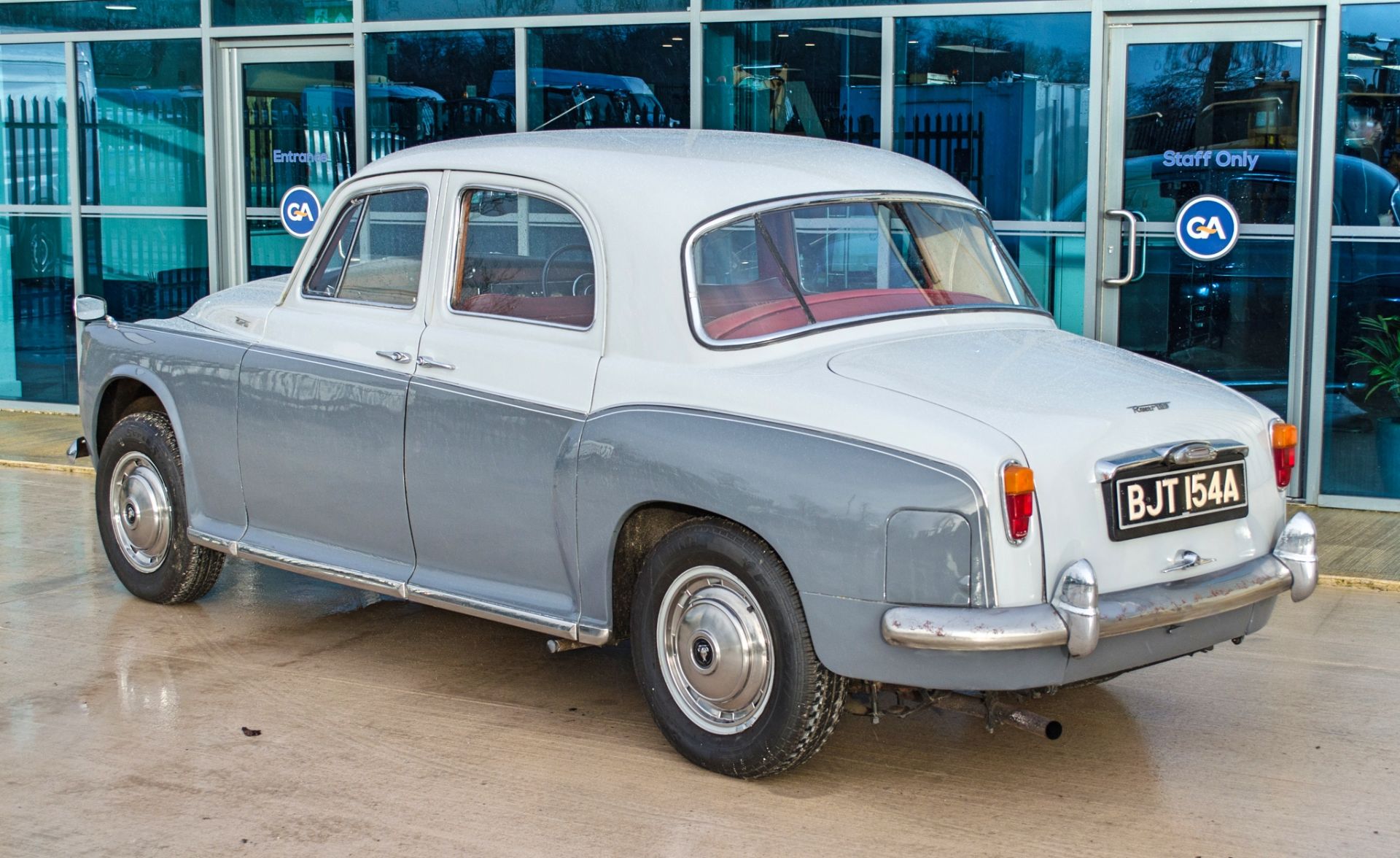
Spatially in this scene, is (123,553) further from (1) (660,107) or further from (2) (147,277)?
(2) (147,277)

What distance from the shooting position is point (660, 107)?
34.1ft

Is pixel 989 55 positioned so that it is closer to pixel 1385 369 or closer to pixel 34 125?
pixel 1385 369

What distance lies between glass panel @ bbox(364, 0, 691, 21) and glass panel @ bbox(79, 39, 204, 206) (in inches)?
68.2

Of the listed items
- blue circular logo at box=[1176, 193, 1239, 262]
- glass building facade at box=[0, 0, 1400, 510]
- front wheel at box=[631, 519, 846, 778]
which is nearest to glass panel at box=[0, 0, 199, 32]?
glass building facade at box=[0, 0, 1400, 510]

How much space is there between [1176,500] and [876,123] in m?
5.68

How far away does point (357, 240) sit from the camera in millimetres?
5996

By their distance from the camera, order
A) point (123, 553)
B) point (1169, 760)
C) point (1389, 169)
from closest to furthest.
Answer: point (1169, 760) < point (123, 553) < point (1389, 169)

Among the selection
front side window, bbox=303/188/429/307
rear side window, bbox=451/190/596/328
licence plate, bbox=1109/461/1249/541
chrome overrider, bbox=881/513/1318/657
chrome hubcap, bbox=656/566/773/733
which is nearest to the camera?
chrome overrider, bbox=881/513/1318/657

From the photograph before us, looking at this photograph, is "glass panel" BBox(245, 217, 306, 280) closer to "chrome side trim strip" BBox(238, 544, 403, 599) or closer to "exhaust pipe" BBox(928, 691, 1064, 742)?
"chrome side trim strip" BBox(238, 544, 403, 599)

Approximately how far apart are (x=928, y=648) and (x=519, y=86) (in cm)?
739

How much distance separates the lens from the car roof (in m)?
5.12

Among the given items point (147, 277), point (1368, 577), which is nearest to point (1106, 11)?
point (1368, 577)

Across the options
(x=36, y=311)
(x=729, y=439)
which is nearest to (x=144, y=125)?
(x=36, y=311)

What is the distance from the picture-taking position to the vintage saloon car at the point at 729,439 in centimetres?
428
